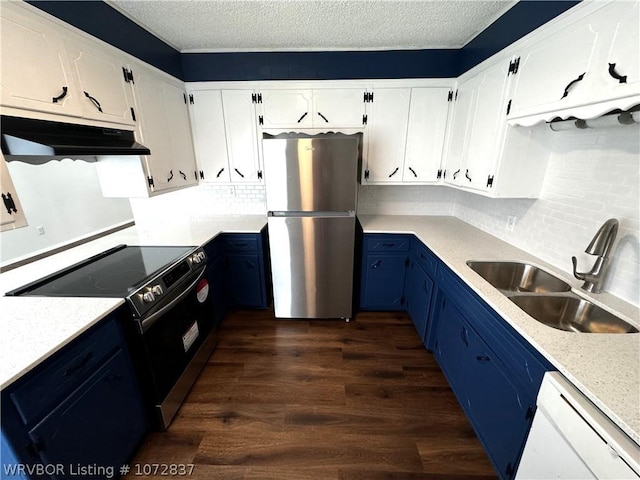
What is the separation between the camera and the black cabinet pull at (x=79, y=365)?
3.35 ft

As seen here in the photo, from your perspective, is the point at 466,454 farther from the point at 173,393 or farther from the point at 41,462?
the point at 41,462

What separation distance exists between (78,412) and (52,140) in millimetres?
1217

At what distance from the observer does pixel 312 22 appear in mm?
1889

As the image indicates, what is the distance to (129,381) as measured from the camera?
53.1 inches

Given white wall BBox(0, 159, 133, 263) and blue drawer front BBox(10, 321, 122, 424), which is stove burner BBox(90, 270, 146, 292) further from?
white wall BBox(0, 159, 133, 263)

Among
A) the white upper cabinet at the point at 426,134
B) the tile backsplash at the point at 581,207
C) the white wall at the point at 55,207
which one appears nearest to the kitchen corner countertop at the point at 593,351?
the tile backsplash at the point at 581,207

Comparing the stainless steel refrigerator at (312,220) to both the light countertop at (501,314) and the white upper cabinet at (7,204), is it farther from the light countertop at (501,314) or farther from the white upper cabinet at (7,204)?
the white upper cabinet at (7,204)

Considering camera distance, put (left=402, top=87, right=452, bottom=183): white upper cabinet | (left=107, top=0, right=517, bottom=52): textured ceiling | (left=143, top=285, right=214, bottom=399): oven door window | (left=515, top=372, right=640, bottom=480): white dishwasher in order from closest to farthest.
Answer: (left=515, top=372, right=640, bottom=480): white dishwasher, (left=143, top=285, right=214, bottom=399): oven door window, (left=107, top=0, right=517, bottom=52): textured ceiling, (left=402, top=87, right=452, bottom=183): white upper cabinet

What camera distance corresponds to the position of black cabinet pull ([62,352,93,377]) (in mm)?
1022

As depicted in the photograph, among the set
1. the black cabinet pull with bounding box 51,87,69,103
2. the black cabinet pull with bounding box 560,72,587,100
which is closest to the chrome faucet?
the black cabinet pull with bounding box 560,72,587,100

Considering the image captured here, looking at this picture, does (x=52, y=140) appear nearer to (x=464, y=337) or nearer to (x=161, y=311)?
(x=161, y=311)

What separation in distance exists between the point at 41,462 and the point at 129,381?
0.42m

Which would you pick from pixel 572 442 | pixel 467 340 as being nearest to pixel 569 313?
pixel 467 340

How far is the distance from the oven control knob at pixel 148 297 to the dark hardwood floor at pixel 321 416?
2.79ft
